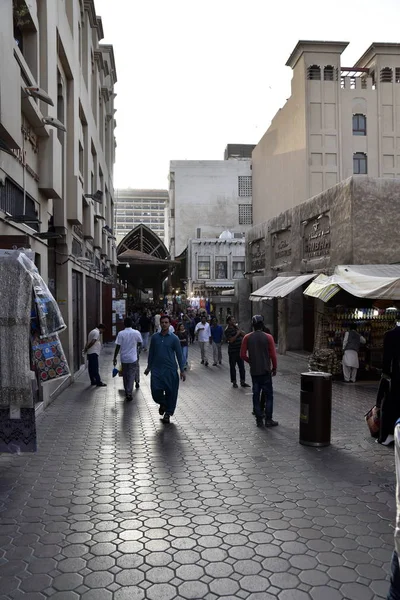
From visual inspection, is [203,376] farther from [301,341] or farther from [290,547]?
[290,547]

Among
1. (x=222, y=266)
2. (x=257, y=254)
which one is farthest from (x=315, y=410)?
(x=222, y=266)

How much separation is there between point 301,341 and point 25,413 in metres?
15.6

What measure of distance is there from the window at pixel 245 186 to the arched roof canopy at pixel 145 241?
1556cm

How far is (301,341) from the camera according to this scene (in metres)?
19.9

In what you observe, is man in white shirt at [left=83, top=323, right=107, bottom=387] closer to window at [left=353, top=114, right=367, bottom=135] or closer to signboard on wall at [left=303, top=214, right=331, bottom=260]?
signboard on wall at [left=303, top=214, right=331, bottom=260]

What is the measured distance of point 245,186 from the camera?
2222 inches

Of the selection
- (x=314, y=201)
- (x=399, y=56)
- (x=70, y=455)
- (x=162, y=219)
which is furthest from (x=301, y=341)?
(x=162, y=219)

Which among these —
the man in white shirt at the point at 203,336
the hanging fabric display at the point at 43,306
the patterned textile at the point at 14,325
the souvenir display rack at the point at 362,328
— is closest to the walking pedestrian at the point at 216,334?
the man in white shirt at the point at 203,336

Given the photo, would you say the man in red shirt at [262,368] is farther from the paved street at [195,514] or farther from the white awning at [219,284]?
the white awning at [219,284]

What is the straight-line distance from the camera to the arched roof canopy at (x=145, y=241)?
42.3 meters

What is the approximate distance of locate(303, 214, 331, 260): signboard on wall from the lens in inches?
617

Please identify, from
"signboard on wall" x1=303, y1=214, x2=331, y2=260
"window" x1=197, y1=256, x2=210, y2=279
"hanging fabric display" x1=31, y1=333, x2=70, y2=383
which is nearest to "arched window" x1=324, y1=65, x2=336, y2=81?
"window" x1=197, y1=256, x2=210, y2=279

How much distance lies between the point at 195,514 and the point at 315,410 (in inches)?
110

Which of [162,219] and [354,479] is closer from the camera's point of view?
[354,479]
